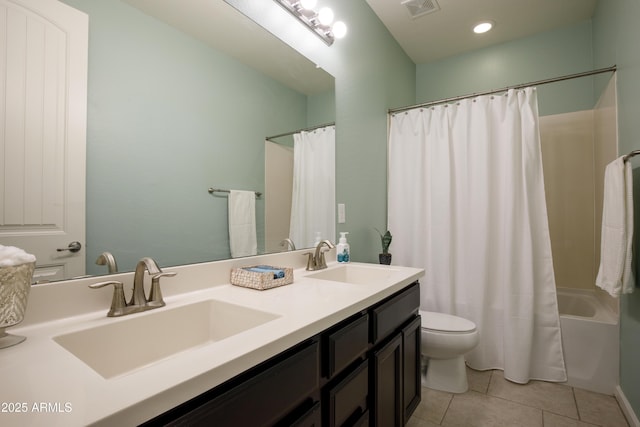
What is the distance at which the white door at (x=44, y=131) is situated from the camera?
75 centimetres

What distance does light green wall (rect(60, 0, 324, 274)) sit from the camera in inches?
35.7

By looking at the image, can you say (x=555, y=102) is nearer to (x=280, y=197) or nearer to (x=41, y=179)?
(x=280, y=197)

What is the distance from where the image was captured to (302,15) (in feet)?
5.36

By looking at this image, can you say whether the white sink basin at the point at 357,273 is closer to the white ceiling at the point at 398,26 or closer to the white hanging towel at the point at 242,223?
the white hanging towel at the point at 242,223

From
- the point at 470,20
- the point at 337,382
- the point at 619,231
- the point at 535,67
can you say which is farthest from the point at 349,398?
the point at 535,67

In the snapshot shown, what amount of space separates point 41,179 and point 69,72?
30 centimetres

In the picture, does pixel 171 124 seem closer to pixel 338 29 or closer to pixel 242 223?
pixel 242 223

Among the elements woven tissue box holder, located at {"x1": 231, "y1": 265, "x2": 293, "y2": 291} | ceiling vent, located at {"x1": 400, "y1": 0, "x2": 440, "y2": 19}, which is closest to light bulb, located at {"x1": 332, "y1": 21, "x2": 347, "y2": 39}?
ceiling vent, located at {"x1": 400, "y1": 0, "x2": 440, "y2": 19}

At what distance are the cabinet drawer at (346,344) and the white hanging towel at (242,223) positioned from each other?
1.91ft

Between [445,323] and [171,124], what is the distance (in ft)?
6.10

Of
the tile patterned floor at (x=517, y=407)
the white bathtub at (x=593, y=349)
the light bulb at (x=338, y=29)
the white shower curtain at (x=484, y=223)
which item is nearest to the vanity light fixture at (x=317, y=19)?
the light bulb at (x=338, y=29)

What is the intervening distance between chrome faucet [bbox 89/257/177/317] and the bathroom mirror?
Result: 9 cm

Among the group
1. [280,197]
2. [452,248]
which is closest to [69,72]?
[280,197]

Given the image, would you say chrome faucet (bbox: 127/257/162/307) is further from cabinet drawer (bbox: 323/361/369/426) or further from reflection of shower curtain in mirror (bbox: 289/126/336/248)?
reflection of shower curtain in mirror (bbox: 289/126/336/248)
